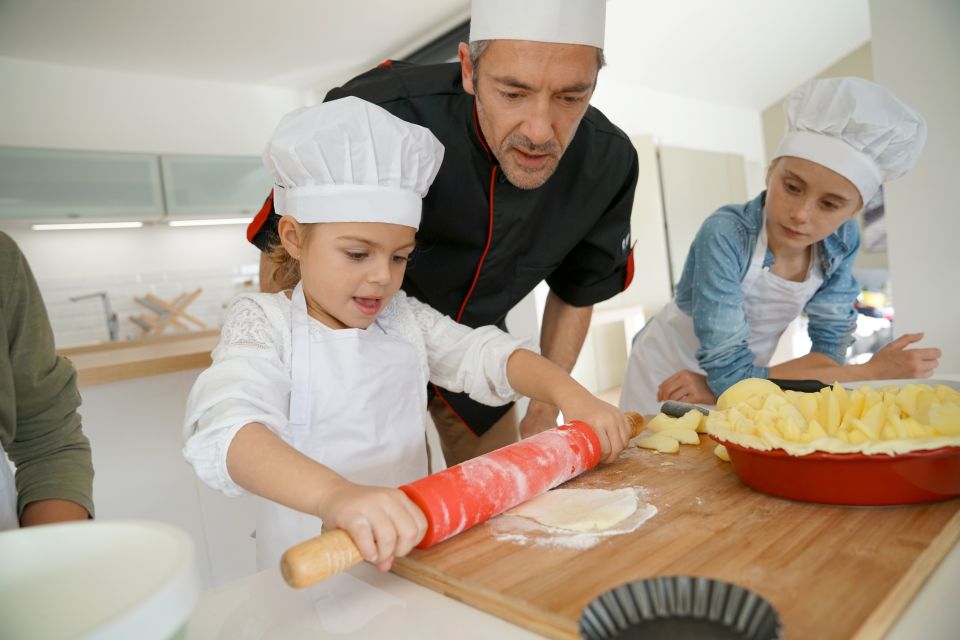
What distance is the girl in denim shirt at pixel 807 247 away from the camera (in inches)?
50.6

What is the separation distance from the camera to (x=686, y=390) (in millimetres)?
1316

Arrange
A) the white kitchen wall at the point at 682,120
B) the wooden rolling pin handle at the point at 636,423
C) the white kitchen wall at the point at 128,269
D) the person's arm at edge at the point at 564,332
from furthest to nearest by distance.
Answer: the white kitchen wall at the point at 682,120, the white kitchen wall at the point at 128,269, the person's arm at edge at the point at 564,332, the wooden rolling pin handle at the point at 636,423

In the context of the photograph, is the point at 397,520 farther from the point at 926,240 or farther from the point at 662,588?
the point at 926,240

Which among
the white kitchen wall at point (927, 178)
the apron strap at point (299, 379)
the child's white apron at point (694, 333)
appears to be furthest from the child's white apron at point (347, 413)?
the white kitchen wall at point (927, 178)

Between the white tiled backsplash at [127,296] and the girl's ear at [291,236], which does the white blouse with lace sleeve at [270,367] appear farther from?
the white tiled backsplash at [127,296]

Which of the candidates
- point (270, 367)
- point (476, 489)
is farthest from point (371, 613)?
point (270, 367)

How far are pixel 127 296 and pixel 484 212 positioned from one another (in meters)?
3.83

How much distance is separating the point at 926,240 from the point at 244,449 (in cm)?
169

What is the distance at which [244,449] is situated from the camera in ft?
2.27

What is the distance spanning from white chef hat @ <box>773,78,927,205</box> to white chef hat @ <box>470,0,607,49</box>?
1.70 feet

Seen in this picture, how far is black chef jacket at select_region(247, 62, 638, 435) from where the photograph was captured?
1225mm

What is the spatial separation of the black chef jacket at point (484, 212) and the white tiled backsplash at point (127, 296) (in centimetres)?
357

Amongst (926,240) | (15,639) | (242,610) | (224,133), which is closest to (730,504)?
(242,610)

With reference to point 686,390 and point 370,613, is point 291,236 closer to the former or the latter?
point 370,613
